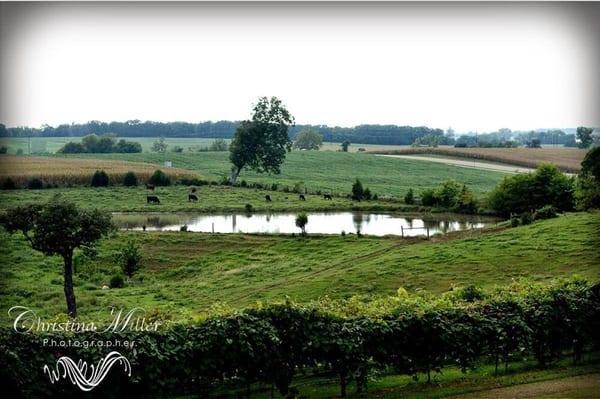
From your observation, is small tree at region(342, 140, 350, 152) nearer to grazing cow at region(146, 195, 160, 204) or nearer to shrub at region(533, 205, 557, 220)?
grazing cow at region(146, 195, 160, 204)

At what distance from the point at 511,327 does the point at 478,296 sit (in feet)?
6.68

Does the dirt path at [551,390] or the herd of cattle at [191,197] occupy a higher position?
the dirt path at [551,390]

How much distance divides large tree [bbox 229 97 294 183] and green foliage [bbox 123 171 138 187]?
10.9 meters

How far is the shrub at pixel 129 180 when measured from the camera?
183 feet

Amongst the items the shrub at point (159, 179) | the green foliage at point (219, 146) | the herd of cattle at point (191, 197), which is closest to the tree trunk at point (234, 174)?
the shrub at point (159, 179)

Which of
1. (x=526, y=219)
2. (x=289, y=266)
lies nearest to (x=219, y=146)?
(x=526, y=219)

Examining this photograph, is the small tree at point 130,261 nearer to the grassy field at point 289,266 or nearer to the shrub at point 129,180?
the grassy field at point 289,266

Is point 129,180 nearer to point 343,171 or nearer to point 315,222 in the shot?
point 315,222

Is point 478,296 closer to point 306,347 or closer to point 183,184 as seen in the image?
point 306,347

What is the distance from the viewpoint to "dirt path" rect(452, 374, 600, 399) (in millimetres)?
11926

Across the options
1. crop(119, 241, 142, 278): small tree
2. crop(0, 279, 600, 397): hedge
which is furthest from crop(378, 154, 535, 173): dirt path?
crop(0, 279, 600, 397): hedge

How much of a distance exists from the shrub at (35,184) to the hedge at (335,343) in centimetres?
3926

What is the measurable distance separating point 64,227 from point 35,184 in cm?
2845

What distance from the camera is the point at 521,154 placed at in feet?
259
